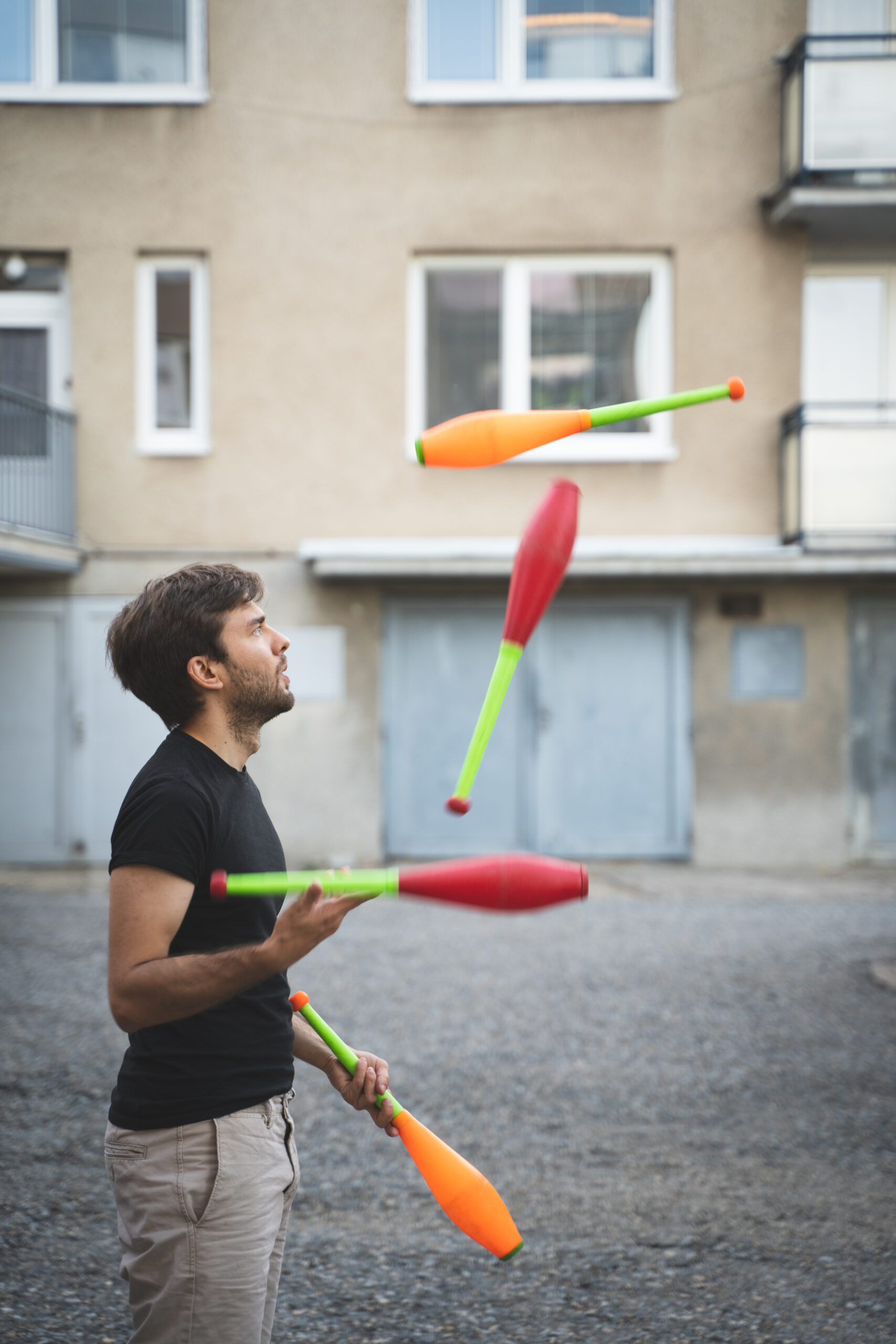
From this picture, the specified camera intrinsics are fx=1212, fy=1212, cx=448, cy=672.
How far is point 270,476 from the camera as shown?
11773mm

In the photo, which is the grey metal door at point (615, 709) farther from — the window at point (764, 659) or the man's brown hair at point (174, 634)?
the man's brown hair at point (174, 634)

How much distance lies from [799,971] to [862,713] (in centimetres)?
500

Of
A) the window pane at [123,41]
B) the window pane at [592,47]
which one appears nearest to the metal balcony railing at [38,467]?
Result: the window pane at [123,41]

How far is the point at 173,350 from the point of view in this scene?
39.3ft

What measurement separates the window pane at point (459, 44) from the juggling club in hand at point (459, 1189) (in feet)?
37.6

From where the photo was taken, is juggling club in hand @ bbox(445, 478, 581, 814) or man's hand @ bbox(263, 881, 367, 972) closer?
man's hand @ bbox(263, 881, 367, 972)

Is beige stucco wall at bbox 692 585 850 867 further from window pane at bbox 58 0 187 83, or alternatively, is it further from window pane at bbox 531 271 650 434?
window pane at bbox 58 0 187 83

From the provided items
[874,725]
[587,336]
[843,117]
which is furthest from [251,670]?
[843,117]

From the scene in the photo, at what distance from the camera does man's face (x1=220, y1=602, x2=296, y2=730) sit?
2.10m

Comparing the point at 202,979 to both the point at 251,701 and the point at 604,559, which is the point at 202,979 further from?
the point at 604,559

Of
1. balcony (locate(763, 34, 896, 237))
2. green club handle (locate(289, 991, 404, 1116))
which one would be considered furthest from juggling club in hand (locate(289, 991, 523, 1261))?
balcony (locate(763, 34, 896, 237))

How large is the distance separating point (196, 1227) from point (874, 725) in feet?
36.3

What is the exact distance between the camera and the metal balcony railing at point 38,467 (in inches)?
443

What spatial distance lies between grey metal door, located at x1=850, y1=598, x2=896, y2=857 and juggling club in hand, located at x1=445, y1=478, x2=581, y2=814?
34.3ft
